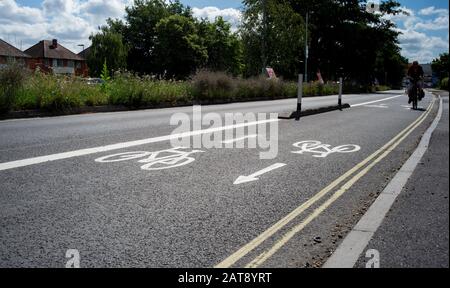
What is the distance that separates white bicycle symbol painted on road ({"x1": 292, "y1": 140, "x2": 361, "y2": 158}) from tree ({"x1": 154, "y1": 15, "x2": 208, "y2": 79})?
56.1 m

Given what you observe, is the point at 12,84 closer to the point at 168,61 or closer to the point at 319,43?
the point at 168,61

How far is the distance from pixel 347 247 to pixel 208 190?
196 centimetres

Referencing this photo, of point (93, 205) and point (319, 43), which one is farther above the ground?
point (319, 43)

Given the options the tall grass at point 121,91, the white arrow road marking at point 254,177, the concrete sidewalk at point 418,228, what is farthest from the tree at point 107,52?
the concrete sidewalk at point 418,228

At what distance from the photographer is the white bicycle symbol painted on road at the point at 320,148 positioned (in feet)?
24.4

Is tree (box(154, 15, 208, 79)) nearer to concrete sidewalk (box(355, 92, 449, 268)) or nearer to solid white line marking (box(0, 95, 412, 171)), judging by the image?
solid white line marking (box(0, 95, 412, 171))

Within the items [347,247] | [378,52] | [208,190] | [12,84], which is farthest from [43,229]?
[378,52]

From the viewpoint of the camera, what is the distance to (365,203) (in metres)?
4.50

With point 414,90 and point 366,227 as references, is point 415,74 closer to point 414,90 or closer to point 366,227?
point 414,90

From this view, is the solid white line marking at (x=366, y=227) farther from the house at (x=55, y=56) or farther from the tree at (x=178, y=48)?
the house at (x=55, y=56)

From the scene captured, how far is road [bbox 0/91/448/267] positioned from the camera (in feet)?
10.2

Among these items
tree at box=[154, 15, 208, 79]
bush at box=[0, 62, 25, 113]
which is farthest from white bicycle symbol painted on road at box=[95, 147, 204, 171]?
tree at box=[154, 15, 208, 79]

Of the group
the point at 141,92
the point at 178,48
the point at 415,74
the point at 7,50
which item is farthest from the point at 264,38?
the point at 7,50

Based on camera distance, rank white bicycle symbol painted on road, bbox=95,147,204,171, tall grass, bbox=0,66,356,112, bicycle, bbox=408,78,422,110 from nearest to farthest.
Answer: white bicycle symbol painted on road, bbox=95,147,204,171 → tall grass, bbox=0,66,356,112 → bicycle, bbox=408,78,422,110
